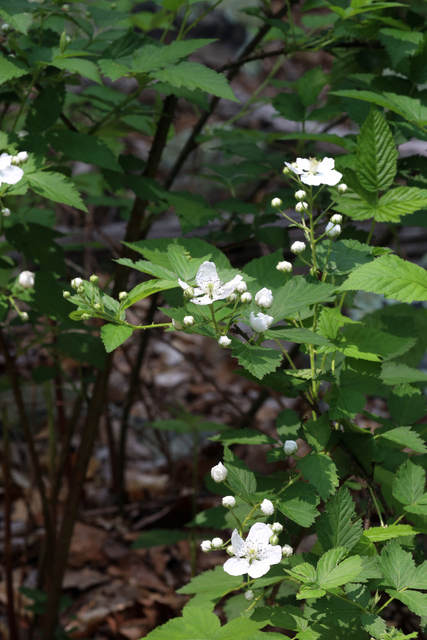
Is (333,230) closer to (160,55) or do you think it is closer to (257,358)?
(257,358)

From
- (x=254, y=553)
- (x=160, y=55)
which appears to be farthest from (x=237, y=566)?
(x=160, y=55)

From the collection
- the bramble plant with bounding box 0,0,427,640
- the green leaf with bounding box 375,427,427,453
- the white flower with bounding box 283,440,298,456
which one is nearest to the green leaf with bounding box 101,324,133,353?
the bramble plant with bounding box 0,0,427,640

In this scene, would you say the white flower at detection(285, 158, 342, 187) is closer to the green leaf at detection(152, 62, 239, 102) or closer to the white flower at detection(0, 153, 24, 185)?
the green leaf at detection(152, 62, 239, 102)

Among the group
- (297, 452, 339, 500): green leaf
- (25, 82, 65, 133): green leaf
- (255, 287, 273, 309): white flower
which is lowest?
(297, 452, 339, 500): green leaf

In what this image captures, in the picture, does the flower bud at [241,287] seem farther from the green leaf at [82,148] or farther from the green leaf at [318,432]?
the green leaf at [82,148]

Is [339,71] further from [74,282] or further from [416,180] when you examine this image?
[74,282]

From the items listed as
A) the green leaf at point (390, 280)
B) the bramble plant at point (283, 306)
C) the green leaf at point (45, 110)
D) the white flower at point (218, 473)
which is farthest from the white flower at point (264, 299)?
the green leaf at point (45, 110)
